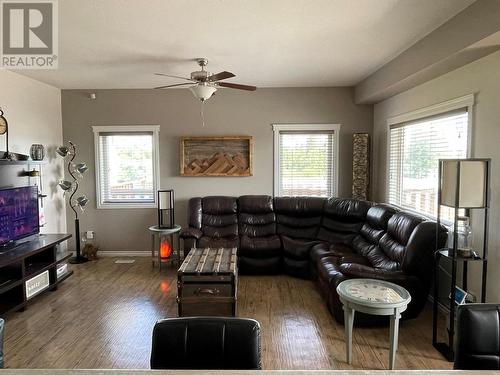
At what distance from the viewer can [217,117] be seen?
17.9ft

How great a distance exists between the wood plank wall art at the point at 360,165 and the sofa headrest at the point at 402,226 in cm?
156

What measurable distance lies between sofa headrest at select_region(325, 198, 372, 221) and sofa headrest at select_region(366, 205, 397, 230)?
0.66 ft

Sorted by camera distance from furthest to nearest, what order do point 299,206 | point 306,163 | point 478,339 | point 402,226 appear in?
point 306,163 < point 299,206 < point 402,226 < point 478,339

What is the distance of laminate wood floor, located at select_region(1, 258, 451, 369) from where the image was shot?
104 inches

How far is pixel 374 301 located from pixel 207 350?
58.6 inches

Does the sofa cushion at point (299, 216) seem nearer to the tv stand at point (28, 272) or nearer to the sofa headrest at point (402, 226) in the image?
the sofa headrest at point (402, 226)

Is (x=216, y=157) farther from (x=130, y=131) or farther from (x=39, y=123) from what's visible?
(x=39, y=123)

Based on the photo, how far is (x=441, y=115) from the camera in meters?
3.52

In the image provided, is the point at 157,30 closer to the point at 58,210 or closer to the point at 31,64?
the point at 31,64

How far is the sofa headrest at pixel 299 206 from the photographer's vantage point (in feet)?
16.5

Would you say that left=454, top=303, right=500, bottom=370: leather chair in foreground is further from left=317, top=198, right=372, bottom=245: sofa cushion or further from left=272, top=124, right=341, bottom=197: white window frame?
left=272, top=124, right=341, bottom=197: white window frame

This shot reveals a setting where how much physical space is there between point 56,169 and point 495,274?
5767mm

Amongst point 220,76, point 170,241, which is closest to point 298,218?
point 170,241

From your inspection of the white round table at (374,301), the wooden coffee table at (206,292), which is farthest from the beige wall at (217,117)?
the white round table at (374,301)
